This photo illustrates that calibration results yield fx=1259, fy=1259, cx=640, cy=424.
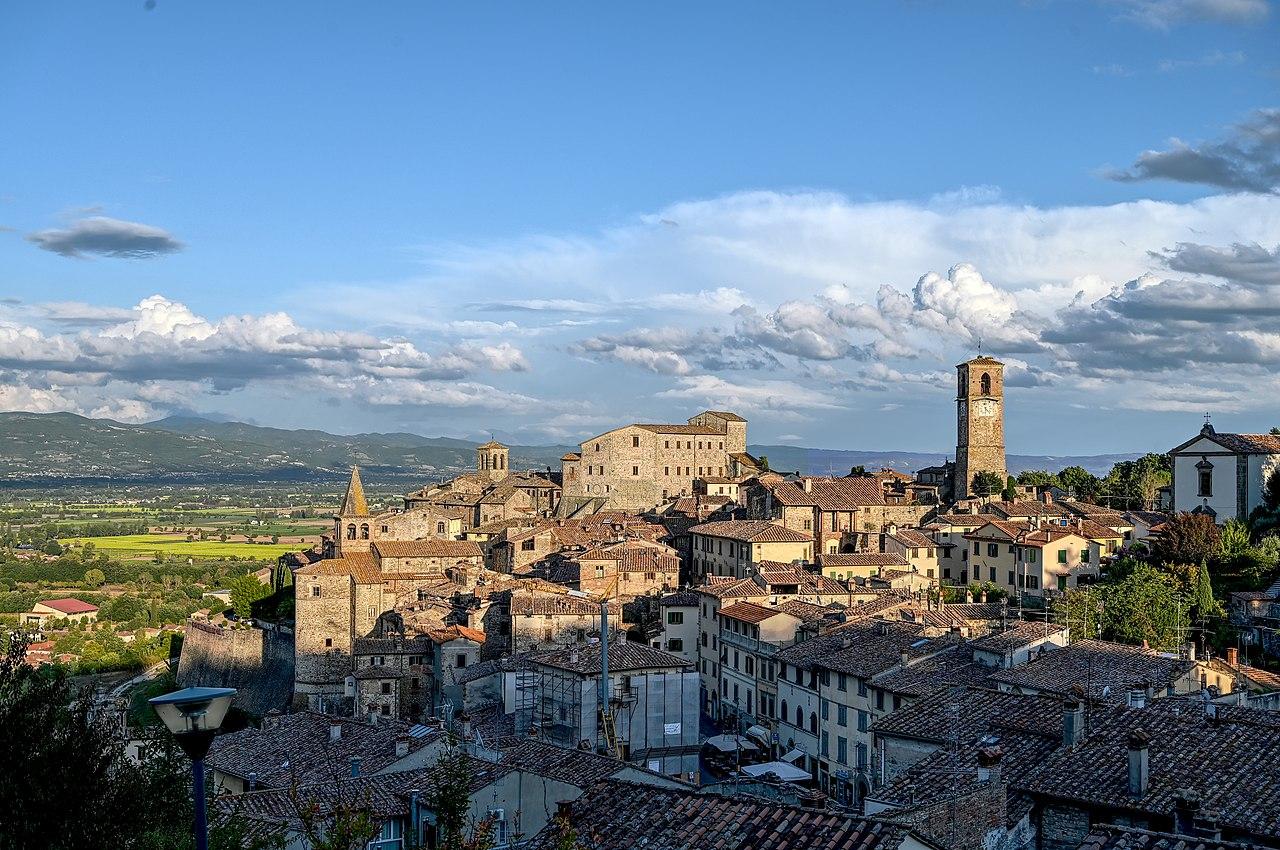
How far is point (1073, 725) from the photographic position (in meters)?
18.4

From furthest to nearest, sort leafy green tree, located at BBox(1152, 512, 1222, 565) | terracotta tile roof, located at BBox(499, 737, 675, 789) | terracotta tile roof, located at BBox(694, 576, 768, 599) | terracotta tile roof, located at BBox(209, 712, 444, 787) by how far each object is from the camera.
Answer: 1. leafy green tree, located at BBox(1152, 512, 1222, 565)
2. terracotta tile roof, located at BBox(694, 576, 768, 599)
3. terracotta tile roof, located at BBox(209, 712, 444, 787)
4. terracotta tile roof, located at BBox(499, 737, 675, 789)

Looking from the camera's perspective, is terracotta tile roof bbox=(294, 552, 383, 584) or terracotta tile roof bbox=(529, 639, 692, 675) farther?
terracotta tile roof bbox=(294, 552, 383, 584)

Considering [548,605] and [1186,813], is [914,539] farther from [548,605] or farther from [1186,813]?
[1186,813]

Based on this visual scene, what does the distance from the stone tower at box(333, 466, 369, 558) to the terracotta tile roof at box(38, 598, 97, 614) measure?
41428mm

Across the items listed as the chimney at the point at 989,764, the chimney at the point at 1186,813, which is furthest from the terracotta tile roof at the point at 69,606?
the chimney at the point at 1186,813

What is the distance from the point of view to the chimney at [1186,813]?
15195mm

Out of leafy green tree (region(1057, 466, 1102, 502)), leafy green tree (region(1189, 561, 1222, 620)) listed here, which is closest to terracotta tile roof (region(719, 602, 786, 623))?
leafy green tree (region(1189, 561, 1222, 620))

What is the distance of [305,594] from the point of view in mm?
54250

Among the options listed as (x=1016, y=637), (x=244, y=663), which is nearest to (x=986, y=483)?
(x=244, y=663)

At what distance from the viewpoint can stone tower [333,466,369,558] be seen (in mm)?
65131

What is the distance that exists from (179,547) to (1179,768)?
150812 millimetres

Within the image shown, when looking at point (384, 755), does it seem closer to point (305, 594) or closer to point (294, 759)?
point (294, 759)

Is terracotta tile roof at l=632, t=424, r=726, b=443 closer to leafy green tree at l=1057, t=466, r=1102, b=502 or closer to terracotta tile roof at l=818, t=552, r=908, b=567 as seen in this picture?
leafy green tree at l=1057, t=466, r=1102, b=502

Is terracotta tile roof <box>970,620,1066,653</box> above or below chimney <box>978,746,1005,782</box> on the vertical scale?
below
